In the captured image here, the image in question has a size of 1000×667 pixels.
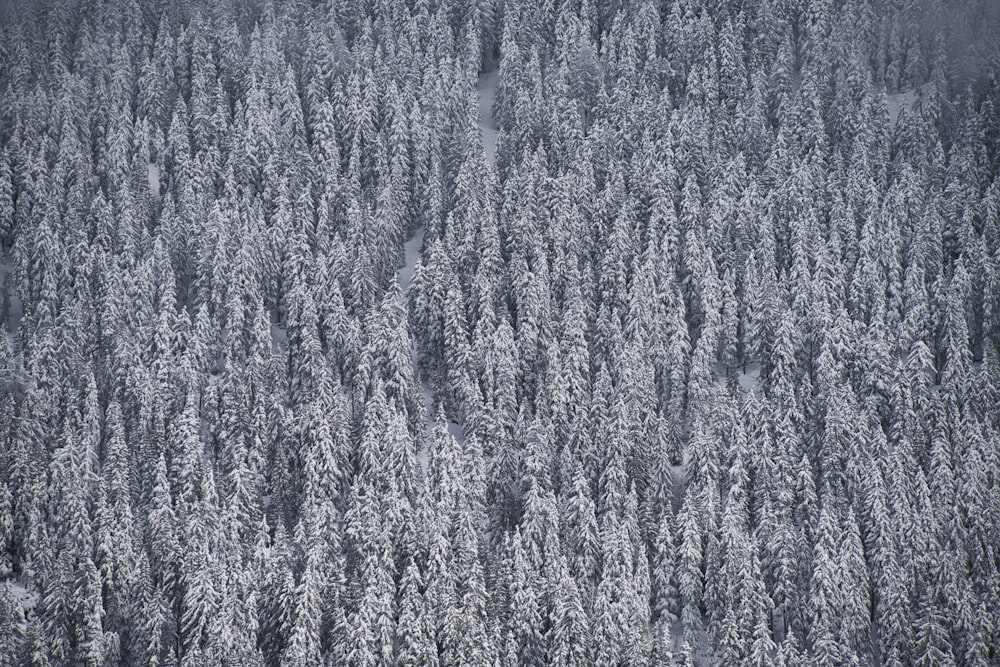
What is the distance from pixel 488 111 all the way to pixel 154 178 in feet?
108

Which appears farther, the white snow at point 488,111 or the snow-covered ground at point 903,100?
the snow-covered ground at point 903,100

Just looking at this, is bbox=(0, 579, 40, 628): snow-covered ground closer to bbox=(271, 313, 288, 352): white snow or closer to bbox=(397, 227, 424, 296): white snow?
bbox=(271, 313, 288, 352): white snow

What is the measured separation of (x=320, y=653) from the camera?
72.7 m

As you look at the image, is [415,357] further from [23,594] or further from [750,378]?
[23,594]

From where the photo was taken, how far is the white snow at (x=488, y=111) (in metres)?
121

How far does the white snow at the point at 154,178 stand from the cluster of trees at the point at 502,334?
2.89 feet

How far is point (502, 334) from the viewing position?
9081 cm

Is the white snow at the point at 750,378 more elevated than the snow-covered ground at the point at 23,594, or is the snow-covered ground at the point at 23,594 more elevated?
the white snow at the point at 750,378

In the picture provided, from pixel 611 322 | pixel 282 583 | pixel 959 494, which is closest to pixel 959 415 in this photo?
pixel 959 494

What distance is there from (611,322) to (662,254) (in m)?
9.34

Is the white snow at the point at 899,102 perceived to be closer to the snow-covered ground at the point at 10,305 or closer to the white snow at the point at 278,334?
the white snow at the point at 278,334

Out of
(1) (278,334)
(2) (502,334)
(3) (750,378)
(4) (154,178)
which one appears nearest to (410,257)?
(1) (278,334)

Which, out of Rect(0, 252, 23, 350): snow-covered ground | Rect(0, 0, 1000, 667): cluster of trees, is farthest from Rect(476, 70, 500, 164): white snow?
Rect(0, 252, 23, 350): snow-covered ground

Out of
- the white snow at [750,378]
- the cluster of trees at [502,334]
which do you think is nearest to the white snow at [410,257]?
the cluster of trees at [502,334]
